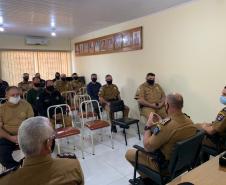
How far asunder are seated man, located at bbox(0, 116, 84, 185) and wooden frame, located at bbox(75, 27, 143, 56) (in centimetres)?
400

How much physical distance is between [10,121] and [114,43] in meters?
3.57

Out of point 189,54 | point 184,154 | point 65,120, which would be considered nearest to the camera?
point 184,154

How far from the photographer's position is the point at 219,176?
1.31 m

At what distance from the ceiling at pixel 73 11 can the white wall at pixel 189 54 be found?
30 centimetres

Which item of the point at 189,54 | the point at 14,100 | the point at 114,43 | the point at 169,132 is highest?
the point at 114,43

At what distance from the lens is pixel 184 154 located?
1.79 m

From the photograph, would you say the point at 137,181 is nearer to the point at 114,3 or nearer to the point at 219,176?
the point at 219,176

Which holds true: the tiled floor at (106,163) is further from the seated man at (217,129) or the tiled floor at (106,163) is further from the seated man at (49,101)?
the seated man at (217,129)

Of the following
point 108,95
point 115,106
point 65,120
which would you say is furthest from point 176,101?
point 108,95

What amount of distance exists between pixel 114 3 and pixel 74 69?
4440mm

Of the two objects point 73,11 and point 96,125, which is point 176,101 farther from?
point 73,11

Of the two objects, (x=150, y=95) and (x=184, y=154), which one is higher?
(x=150, y=95)

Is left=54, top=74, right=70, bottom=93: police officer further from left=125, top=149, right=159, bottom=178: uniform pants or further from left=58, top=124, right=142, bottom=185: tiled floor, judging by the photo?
left=125, top=149, right=159, bottom=178: uniform pants

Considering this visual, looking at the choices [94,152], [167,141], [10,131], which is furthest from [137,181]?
[10,131]
